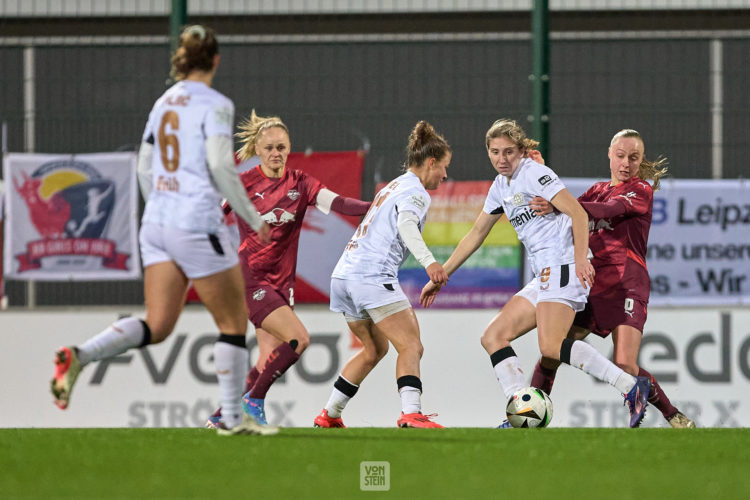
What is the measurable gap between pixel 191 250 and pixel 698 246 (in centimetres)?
593

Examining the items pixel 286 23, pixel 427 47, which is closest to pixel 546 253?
pixel 427 47

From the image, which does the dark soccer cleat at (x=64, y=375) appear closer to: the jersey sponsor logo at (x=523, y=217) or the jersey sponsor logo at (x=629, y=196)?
the jersey sponsor logo at (x=523, y=217)

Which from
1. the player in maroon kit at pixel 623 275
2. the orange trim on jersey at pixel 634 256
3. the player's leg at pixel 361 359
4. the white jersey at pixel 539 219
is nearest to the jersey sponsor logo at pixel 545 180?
the white jersey at pixel 539 219

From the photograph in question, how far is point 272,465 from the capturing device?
508 cm

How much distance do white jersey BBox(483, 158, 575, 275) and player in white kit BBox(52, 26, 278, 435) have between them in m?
2.36

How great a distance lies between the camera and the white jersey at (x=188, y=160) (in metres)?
5.71

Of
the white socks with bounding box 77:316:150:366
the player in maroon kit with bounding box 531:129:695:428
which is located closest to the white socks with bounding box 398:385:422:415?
the player in maroon kit with bounding box 531:129:695:428

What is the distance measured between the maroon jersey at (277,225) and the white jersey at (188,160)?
86.9 inches

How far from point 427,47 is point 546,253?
11.7 feet

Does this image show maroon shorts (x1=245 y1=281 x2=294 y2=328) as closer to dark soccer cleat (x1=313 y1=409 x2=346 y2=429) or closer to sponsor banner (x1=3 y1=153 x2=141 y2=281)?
dark soccer cleat (x1=313 y1=409 x2=346 y2=429)

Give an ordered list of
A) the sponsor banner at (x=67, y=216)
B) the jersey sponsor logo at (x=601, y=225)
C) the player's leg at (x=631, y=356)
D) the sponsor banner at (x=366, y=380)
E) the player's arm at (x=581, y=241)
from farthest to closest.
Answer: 1. the sponsor banner at (x=67, y=216)
2. the sponsor banner at (x=366, y=380)
3. the jersey sponsor logo at (x=601, y=225)
4. the player's leg at (x=631, y=356)
5. the player's arm at (x=581, y=241)

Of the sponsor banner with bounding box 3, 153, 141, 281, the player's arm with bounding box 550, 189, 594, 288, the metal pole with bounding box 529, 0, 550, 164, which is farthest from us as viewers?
the sponsor banner with bounding box 3, 153, 141, 281

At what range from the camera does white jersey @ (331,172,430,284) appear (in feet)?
24.3

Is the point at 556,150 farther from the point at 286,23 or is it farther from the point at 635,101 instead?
the point at 286,23
